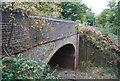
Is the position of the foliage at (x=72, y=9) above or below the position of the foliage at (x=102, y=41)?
above

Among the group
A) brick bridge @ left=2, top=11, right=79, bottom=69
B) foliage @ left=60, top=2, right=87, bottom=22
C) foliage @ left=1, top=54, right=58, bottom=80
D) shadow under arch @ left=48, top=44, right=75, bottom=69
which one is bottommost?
shadow under arch @ left=48, top=44, right=75, bottom=69

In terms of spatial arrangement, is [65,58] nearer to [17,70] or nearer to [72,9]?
[72,9]

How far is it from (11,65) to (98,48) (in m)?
10.8

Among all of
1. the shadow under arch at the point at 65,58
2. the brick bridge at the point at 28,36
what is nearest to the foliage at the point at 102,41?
the shadow under arch at the point at 65,58

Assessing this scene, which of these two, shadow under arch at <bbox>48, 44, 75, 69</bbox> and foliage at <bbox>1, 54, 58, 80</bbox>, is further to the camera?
shadow under arch at <bbox>48, 44, 75, 69</bbox>

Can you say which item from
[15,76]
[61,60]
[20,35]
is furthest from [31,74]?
[61,60]

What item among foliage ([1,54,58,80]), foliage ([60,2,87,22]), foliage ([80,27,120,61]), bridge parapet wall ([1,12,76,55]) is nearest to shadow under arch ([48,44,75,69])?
foliage ([80,27,120,61])

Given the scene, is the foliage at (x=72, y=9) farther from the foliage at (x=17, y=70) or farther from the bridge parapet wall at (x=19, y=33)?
the foliage at (x=17, y=70)

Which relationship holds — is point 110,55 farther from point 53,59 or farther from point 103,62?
point 53,59

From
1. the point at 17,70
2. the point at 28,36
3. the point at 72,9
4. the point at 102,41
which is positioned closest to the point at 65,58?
the point at 102,41

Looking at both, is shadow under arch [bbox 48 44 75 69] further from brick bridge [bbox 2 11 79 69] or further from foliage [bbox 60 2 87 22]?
foliage [bbox 60 2 87 22]

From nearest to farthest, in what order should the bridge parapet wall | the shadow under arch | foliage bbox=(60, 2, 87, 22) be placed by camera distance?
1. the bridge parapet wall
2. the shadow under arch
3. foliage bbox=(60, 2, 87, 22)

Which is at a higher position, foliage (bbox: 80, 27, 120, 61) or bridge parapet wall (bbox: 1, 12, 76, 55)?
bridge parapet wall (bbox: 1, 12, 76, 55)

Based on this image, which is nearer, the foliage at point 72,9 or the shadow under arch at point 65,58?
the shadow under arch at point 65,58
